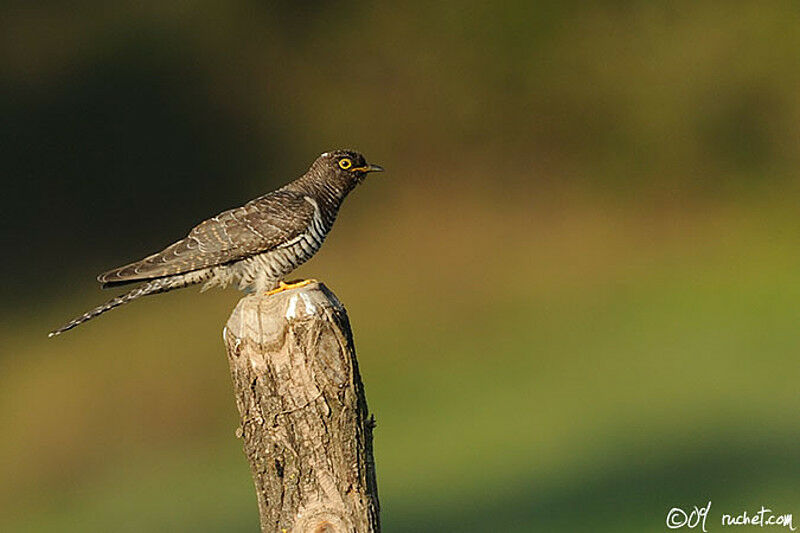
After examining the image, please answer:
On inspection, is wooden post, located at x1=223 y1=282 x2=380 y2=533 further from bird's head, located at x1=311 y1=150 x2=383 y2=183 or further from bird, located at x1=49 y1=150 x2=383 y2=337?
bird's head, located at x1=311 y1=150 x2=383 y2=183

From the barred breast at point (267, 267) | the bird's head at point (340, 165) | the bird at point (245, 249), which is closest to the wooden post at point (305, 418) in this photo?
the bird at point (245, 249)

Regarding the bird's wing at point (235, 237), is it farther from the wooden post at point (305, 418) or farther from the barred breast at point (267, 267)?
the wooden post at point (305, 418)

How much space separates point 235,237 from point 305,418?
0.93 metres

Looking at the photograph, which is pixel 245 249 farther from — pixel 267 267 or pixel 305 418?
pixel 305 418

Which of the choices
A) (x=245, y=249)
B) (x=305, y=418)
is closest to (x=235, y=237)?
(x=245, y=249)

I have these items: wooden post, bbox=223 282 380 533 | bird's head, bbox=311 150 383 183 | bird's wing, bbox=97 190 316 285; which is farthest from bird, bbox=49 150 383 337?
wooden post, bbox=223 282 380 533

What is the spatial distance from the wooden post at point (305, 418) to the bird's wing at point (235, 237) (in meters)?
0.70

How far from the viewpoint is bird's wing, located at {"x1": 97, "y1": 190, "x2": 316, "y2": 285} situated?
3.26 meters

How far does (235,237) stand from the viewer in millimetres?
3369

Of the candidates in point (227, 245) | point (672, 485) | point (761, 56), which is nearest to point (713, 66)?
point (761, 56)

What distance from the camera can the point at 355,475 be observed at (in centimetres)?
261

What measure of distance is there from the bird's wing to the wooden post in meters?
0.70

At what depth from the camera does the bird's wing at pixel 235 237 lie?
3262 mm

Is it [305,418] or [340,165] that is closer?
[305,418]
